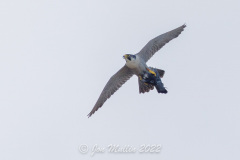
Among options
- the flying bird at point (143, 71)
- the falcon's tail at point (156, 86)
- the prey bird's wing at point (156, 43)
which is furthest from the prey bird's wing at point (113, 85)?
the prey bird's wing at point (156, 43)

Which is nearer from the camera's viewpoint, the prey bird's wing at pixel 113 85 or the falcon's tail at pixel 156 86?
the falcon's tail at pixel 156 86

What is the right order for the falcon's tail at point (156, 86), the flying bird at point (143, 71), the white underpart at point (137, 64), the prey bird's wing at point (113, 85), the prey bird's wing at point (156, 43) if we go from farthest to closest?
the prey bird's wing at point (113, 85) < the prey bird's wing at point (156, 43) < the white underpart at point (137, 64) < the flying bird at point (143, 71) < the falcon's tail at point (156, 86)

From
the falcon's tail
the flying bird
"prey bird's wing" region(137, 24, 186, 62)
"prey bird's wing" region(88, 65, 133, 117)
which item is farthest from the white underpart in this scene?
"prey bird's wing" region(88, 65, 133, 117)

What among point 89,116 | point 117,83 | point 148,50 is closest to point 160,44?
point 148,50

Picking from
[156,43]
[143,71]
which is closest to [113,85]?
[143,71]

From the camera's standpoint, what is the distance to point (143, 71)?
29.8 metres

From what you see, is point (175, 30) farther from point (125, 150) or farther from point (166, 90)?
point (125, 150)

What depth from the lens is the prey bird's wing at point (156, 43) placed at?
30.9 meters

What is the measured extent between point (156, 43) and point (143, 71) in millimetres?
2033

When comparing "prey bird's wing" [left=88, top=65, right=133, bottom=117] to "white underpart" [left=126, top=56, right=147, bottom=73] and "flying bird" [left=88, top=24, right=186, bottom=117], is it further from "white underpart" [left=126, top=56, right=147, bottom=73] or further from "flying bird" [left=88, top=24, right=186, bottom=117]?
"white underpart" [left=126, top=56, right=147, bottom=73]

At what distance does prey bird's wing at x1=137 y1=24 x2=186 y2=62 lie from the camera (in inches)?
1216

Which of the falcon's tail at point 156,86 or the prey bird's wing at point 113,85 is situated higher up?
the prey bird's wing at point 113,85

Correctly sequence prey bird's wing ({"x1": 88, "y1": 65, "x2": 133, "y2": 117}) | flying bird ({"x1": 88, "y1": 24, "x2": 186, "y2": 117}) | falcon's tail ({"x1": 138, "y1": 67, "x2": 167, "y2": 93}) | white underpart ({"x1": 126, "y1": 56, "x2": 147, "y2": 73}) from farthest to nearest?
1. prey bird's wing ({"x1": 88, "y1": 65, "x2": 133, "y2": 117})
2. white underpart ({"x1": 126, "y1": 56, "x2": 147, "y2": 73})
3. flying bird ({"x1": 88, "y1": 24, "x2": 186, "y2": 117})
4. falcon's tail ({"x1": 138, "y1": 67, "x2": 167, "y2": 93})

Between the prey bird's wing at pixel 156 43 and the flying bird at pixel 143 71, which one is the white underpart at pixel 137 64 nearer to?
the flying bird at pixel 143 71
